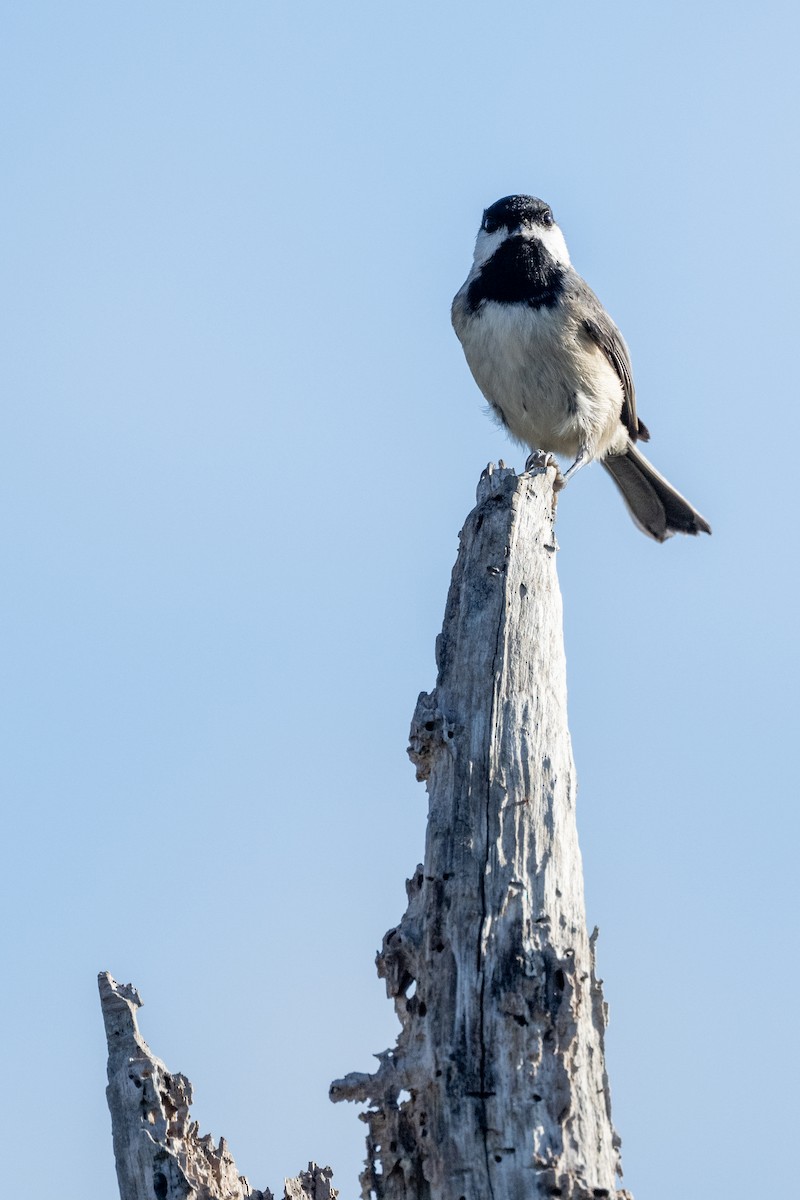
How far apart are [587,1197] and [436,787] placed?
134 cm

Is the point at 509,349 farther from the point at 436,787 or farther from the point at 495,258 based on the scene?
the point at 436,787

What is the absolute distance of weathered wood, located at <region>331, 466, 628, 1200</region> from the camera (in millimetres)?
3766

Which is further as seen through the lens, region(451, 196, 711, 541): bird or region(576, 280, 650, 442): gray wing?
region(576, 280, 650, 442): gray wing

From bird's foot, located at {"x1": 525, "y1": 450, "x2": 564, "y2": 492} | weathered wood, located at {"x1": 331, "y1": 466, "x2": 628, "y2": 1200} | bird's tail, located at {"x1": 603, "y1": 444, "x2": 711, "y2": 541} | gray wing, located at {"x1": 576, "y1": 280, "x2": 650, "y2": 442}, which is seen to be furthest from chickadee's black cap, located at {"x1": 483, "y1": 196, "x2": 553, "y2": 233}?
weathered wood, located at {"x1": 331, "y1": 466, "x2": 628, "y2": 1200}

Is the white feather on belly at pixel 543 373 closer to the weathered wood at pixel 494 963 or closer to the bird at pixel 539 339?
the bird at pixel 539 339

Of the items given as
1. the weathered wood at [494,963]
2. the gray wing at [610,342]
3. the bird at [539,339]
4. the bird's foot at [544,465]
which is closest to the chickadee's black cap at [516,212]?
the bird at [539,339]

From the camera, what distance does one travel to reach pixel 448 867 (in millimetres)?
4258

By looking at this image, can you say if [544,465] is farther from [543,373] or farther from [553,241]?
[553,241]

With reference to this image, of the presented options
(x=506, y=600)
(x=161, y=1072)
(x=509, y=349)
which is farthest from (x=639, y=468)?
(x=161, y=1072)

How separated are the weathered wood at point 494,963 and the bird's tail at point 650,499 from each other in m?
4.36

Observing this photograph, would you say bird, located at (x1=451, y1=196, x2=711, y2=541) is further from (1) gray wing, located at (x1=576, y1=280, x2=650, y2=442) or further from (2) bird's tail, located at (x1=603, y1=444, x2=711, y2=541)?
(2) bird's tail, located at (x1=603, y1=444, x2=711, y2=541)

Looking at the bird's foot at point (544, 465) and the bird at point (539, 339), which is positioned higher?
the bird at point (539, 339)

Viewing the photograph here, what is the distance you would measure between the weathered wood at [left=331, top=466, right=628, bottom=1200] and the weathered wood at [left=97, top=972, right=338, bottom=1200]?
2.11 ft

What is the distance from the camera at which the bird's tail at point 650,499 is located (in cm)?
910
